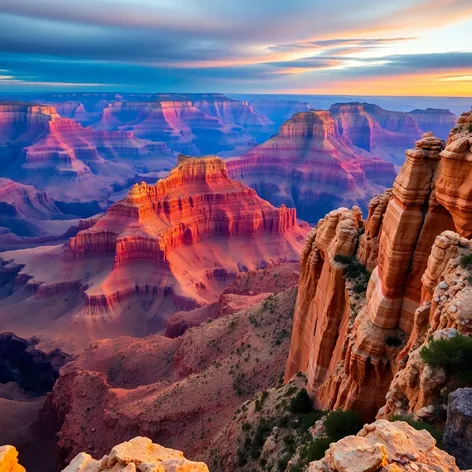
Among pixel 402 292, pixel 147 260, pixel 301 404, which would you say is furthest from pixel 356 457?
pixel 147 260

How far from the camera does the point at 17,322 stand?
73.8 m

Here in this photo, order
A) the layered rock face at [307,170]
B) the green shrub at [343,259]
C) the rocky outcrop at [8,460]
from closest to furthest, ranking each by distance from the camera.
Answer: the rocky outcrop at [8,460] < the green shrub at [343,259] < the layered rock face at [307,170]

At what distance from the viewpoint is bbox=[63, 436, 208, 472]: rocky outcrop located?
10.1 meters

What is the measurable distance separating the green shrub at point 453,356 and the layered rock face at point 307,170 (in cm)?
15494

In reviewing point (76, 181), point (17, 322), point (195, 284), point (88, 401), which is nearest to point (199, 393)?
point (88, 401)

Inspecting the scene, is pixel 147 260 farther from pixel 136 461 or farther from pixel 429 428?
pixel 429 428

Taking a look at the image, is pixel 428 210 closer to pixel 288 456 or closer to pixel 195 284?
pixel 288 456

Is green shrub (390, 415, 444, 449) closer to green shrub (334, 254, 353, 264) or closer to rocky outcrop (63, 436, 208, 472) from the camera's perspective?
rocky outcrop (63, 436, 208, 472)

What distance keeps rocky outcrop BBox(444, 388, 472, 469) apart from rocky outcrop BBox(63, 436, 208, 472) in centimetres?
624

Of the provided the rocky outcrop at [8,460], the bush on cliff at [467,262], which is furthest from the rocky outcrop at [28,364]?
the bush on cliff at [467,262]

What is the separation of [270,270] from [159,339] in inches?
838

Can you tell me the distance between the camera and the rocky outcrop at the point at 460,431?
398 inches

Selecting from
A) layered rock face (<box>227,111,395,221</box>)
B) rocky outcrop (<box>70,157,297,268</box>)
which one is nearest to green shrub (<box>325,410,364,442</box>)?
rocky outcrop (<box>70,157,297,268</box>)

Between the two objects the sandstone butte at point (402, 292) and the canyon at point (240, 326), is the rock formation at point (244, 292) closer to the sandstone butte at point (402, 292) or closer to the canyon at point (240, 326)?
the canyon at point (240, 326)
